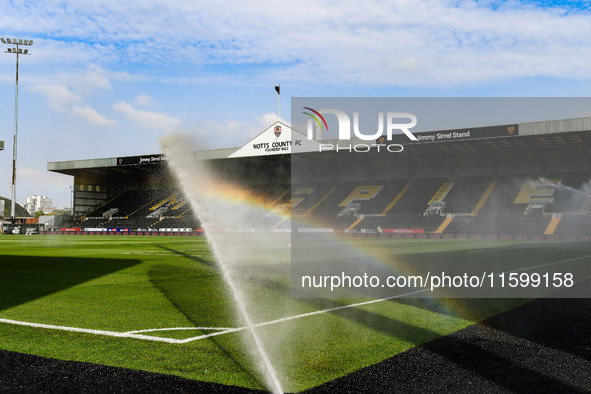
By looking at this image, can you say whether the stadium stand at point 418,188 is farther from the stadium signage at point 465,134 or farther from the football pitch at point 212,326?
the football pitch at point 212,326

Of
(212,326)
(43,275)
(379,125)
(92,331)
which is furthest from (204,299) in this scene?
(379,125)

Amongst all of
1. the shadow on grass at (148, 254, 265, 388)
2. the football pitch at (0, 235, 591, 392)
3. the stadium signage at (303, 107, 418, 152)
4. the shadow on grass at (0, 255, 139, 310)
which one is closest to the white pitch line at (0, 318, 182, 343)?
the football pitch at (0, 235, 591, 392)

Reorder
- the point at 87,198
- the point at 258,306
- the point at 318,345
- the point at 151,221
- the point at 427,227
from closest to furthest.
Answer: the point at 318,345, the point at 258,306, the point at 427,227, the point at 151,221, the point at 87,198

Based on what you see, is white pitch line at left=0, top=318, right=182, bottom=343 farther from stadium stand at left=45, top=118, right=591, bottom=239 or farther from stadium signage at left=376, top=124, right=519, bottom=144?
stadium signage at left=376, top=124, right=519, bottom=144

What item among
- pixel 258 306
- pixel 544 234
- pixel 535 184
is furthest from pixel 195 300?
pixel 535 184

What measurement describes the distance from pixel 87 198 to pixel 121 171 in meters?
9.26

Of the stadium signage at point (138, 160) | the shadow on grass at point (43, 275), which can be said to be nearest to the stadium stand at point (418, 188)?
the stadium signage at point (138, 160)

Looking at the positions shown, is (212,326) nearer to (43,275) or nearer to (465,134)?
(43,275)

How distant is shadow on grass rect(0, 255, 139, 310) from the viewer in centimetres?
983

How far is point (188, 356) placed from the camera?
516 centimetres

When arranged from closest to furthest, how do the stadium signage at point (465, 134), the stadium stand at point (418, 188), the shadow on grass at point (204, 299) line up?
1. the shadow on grass at point (204, 299)
2. the stadium signage at point (465, 134)
3. the stadium stand at point (418, 188)

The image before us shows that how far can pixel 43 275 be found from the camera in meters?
13.3

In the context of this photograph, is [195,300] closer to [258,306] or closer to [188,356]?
[258,306]

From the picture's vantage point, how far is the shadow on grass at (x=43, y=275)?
983 centimetres
